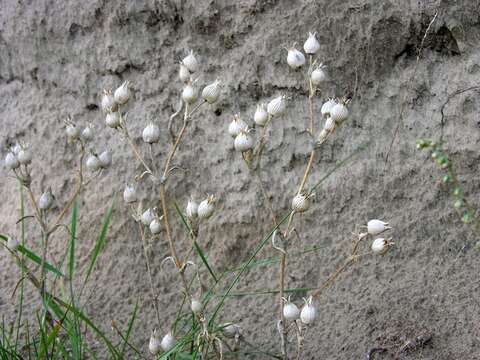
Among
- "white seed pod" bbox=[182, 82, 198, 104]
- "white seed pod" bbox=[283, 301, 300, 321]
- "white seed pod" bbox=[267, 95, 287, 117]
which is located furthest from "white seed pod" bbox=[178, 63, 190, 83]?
"white seed pod" bbox=[283, 301, 300, 321]

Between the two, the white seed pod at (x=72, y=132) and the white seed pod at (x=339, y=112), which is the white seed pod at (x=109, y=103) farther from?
the white seed pod at (x=339, y=112)

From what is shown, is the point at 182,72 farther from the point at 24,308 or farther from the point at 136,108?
the point at 24,308

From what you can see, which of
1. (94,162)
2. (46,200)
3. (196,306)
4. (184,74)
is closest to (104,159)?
(94,162)

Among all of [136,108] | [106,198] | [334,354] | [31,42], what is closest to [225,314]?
[334,354]

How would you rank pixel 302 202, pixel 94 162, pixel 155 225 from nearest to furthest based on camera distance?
pixel 302 202 → pixel 155 225 → pixel 94 162

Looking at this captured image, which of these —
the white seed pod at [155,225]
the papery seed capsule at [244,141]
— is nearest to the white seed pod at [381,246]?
the papery seed capsule at [244,141]

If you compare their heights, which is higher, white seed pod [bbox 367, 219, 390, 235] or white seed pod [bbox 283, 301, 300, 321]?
white seed pod [bbox 367, 219, 390, 235]

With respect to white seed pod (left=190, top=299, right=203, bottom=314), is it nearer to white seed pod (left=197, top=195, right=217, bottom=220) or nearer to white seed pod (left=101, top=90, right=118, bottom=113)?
white seed pod (left=197, top=195, right=217, bottom=220)

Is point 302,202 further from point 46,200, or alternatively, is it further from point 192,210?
point 46,200
